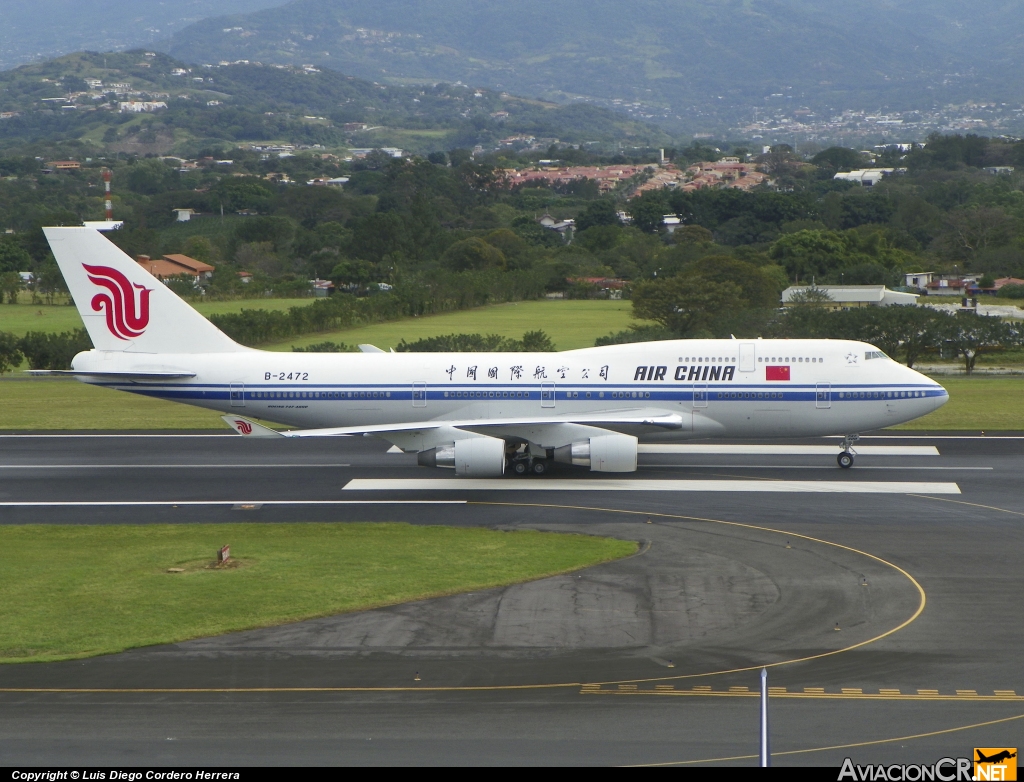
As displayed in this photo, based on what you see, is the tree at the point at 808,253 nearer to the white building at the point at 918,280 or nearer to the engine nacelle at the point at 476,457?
Result: the white building at the point at 918,280

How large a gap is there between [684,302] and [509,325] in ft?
45.2

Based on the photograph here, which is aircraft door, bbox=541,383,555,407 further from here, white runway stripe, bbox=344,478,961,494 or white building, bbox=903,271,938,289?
white building, bbox=903,271,938,289

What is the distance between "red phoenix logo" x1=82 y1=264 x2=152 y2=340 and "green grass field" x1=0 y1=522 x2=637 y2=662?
876 cm

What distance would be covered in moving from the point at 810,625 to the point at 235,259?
137 m

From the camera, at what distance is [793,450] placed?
4106 cm

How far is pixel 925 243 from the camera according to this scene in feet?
496

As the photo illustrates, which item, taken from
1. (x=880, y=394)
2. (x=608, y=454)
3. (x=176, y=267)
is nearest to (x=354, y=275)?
(x=176, y=267)

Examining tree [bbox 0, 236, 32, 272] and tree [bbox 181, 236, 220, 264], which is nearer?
tree [bbox 0, 236, 32, 272]

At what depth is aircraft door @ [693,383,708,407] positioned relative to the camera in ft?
122

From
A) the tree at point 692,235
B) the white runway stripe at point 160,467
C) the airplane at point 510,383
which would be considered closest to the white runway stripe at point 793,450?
the airplane at point 510,383

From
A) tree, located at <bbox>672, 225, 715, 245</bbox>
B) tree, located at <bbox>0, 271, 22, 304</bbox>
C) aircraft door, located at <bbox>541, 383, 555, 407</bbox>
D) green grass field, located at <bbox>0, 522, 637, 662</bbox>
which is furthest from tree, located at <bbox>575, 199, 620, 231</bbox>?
green grass field, located at <bbox>0, 522, 637, 662</bbox>

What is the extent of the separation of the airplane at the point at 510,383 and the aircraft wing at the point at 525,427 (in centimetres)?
5

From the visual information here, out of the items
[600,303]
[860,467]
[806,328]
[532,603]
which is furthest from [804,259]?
[532,603]

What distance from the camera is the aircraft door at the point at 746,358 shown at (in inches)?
1471
